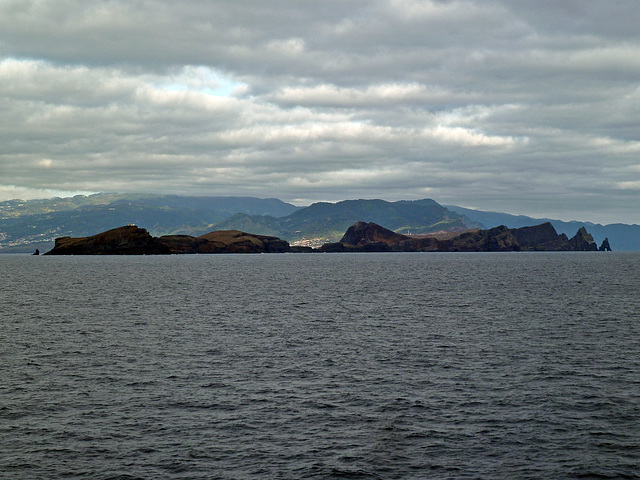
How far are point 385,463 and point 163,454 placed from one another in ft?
38.3

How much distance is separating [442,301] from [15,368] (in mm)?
74570

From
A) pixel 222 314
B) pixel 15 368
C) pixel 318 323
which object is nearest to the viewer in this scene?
pixel 15 368

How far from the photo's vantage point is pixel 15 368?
4769 centimetres

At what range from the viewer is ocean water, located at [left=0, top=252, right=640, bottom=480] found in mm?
28375

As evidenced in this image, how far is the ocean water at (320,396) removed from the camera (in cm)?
2838

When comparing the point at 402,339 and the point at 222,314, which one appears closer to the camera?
the point at 402,339

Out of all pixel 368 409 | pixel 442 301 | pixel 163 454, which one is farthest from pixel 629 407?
pixel 442 301

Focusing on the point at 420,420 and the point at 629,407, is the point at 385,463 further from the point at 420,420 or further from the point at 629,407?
the point at 629,407

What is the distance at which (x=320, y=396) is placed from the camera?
39.9 metres

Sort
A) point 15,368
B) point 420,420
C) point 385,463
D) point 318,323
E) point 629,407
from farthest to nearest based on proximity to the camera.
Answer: point 318,323 → point 15,368 → point 629,407 → point 420,420 → point 385,463

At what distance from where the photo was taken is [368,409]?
121 ft

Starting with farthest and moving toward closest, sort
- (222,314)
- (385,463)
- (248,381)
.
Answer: (222,314)
(248,381)
(385,463)

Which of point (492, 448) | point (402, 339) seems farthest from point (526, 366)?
point (492, 448)

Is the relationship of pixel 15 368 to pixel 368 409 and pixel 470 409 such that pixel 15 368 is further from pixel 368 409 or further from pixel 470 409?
pixel 470 409
